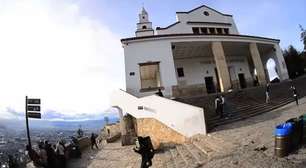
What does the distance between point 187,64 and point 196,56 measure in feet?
4.39

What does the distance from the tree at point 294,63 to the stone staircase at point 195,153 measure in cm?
2482

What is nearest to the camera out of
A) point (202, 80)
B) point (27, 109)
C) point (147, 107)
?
point (27, 109)

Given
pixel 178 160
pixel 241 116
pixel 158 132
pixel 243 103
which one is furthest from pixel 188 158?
pixel 243 103

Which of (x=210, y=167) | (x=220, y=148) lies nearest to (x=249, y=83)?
(x=220, y=148)

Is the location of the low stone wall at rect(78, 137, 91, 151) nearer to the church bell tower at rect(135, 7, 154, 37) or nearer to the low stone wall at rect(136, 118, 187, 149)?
the low stone wall at rect(136, 118, 187, 149)

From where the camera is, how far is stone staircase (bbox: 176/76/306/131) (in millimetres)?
13777

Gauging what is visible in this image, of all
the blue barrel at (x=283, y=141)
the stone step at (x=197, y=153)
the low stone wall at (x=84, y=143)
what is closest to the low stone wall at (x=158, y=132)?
the stone step at (x=197, y=153)

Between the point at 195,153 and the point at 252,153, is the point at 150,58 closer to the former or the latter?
the point at 195,153

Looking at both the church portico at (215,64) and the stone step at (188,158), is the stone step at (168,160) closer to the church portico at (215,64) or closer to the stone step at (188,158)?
the stone step at (188,158)

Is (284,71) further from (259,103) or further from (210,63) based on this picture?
(259,103)

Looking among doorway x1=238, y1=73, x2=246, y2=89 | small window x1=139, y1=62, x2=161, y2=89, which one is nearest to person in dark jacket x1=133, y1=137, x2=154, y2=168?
small window x1=139, y1=62, x2=161, y2=89

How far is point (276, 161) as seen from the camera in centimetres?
638

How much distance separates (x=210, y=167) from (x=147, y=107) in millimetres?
8804

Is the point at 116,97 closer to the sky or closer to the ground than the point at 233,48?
closer to the ground
